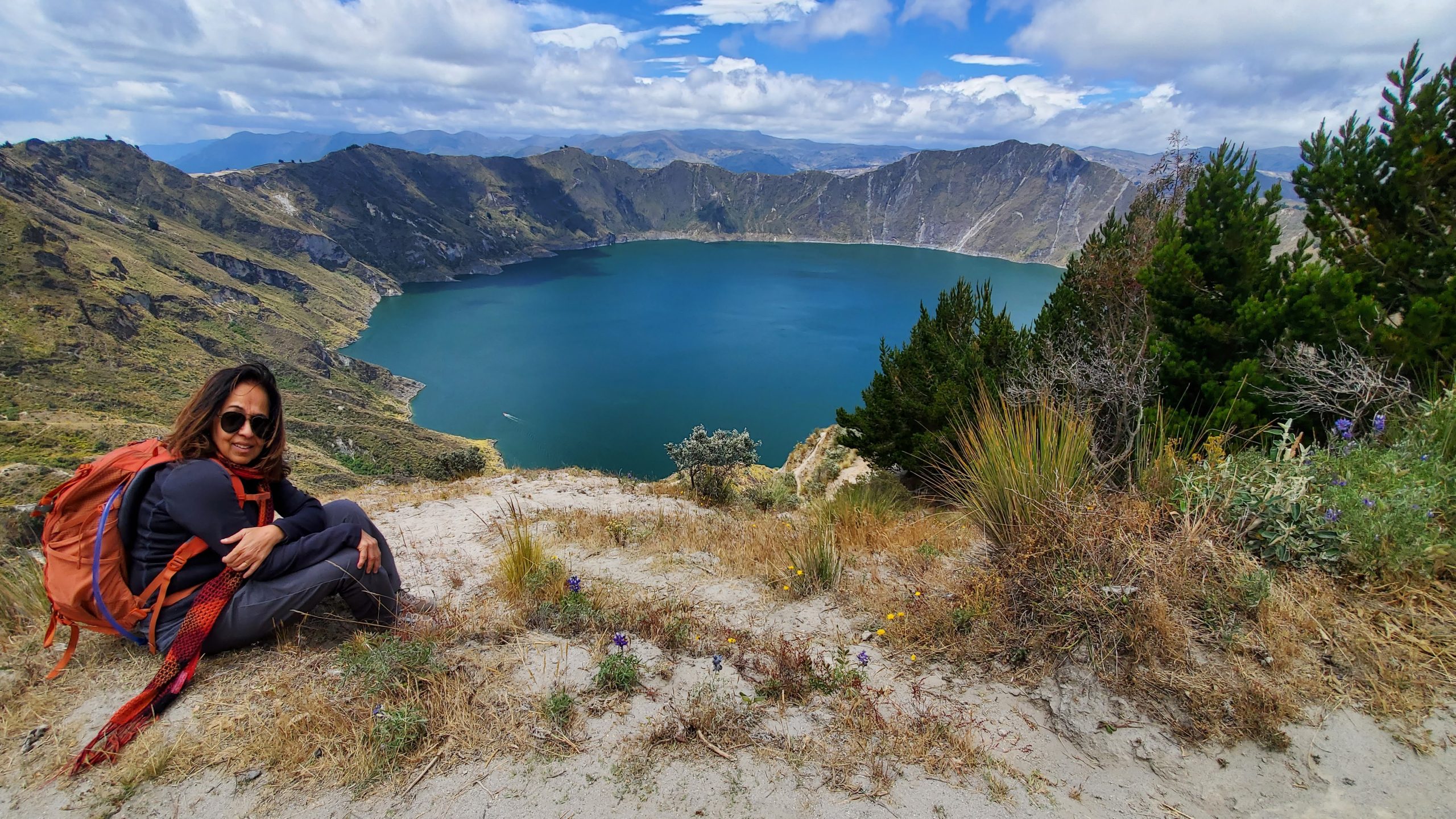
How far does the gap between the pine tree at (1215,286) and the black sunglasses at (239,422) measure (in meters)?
9.35

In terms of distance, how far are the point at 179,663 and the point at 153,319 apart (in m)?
102

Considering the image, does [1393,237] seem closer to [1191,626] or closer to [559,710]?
[1191,626]

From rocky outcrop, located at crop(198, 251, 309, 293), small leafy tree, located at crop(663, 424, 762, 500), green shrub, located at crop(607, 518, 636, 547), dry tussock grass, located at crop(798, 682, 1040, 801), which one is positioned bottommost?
rocky outcrop, located at crop(198, 251, 309, 293)

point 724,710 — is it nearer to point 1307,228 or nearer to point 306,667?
point 306,667

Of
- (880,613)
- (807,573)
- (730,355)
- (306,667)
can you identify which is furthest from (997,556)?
(730,355)

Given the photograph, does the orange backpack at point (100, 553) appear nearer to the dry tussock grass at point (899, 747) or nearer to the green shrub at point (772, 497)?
the dry tussock grass at point (899, 747)

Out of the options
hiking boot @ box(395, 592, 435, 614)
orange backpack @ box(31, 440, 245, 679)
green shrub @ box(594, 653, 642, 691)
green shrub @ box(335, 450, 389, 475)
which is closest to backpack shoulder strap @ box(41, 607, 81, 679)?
orange backpack @ box(31, 440, 245, 679)

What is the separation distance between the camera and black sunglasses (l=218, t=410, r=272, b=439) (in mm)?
3172

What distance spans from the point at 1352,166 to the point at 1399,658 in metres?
8.38

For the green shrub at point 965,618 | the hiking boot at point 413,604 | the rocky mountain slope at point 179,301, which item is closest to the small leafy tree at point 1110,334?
the green shrub at point 965,618

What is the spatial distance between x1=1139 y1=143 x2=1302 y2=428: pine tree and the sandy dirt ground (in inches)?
253

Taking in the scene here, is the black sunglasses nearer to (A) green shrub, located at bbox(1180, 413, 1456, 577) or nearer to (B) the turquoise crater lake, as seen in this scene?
(A) green shrub, located at bbox(1180, 413, 1456, 577)

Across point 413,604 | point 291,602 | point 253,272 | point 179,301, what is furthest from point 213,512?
point 253,272

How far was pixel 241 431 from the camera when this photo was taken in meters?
3.20
